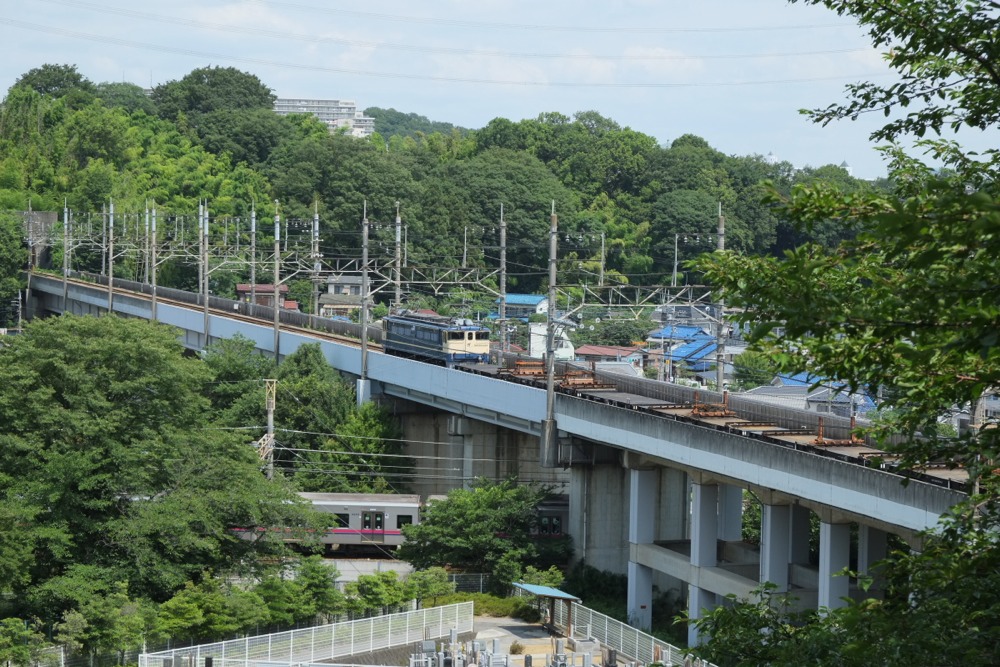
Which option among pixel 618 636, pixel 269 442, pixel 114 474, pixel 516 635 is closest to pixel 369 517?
pixel 269 442

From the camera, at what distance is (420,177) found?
108 metres

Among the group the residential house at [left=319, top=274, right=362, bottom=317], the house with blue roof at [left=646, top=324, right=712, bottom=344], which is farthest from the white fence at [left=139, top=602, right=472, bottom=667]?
the residential house at [left=319, top=274, right=362, bottom=317]

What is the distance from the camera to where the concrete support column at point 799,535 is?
112ft

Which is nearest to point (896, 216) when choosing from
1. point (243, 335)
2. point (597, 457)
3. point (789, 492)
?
point (789, 492)

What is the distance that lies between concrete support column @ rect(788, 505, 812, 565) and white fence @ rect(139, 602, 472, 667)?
8.12m

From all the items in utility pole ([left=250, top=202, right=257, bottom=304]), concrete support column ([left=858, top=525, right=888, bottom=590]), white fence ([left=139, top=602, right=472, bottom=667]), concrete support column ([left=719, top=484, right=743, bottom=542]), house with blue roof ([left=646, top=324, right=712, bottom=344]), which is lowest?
white fence ([left=139, top=602, right=472, bottom=667])

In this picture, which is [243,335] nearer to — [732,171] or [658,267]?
[658,267]

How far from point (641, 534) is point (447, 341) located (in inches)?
549

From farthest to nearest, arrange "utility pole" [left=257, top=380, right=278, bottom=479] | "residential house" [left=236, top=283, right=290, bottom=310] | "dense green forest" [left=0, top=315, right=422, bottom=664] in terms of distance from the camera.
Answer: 1. "residential house" [left=236, top=283, right=290, bottom=310]
2. "utility pole" [left=257, top=380, right=278, bottom=479]
3. "dense green forest" [left=0, top=315, right=422, bottom=664]

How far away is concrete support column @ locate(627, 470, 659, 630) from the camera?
1457 inches

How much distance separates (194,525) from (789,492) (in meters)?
14.5

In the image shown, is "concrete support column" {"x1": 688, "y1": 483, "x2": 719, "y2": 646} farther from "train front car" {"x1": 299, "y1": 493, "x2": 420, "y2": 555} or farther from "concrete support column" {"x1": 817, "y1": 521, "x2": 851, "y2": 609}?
"train front car" {"x1": 299, "y1": 493, "x2": 420, "y2": 555}

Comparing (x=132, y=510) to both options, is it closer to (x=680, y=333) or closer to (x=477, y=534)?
(x=477, y=534)

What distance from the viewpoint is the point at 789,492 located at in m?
29.5
